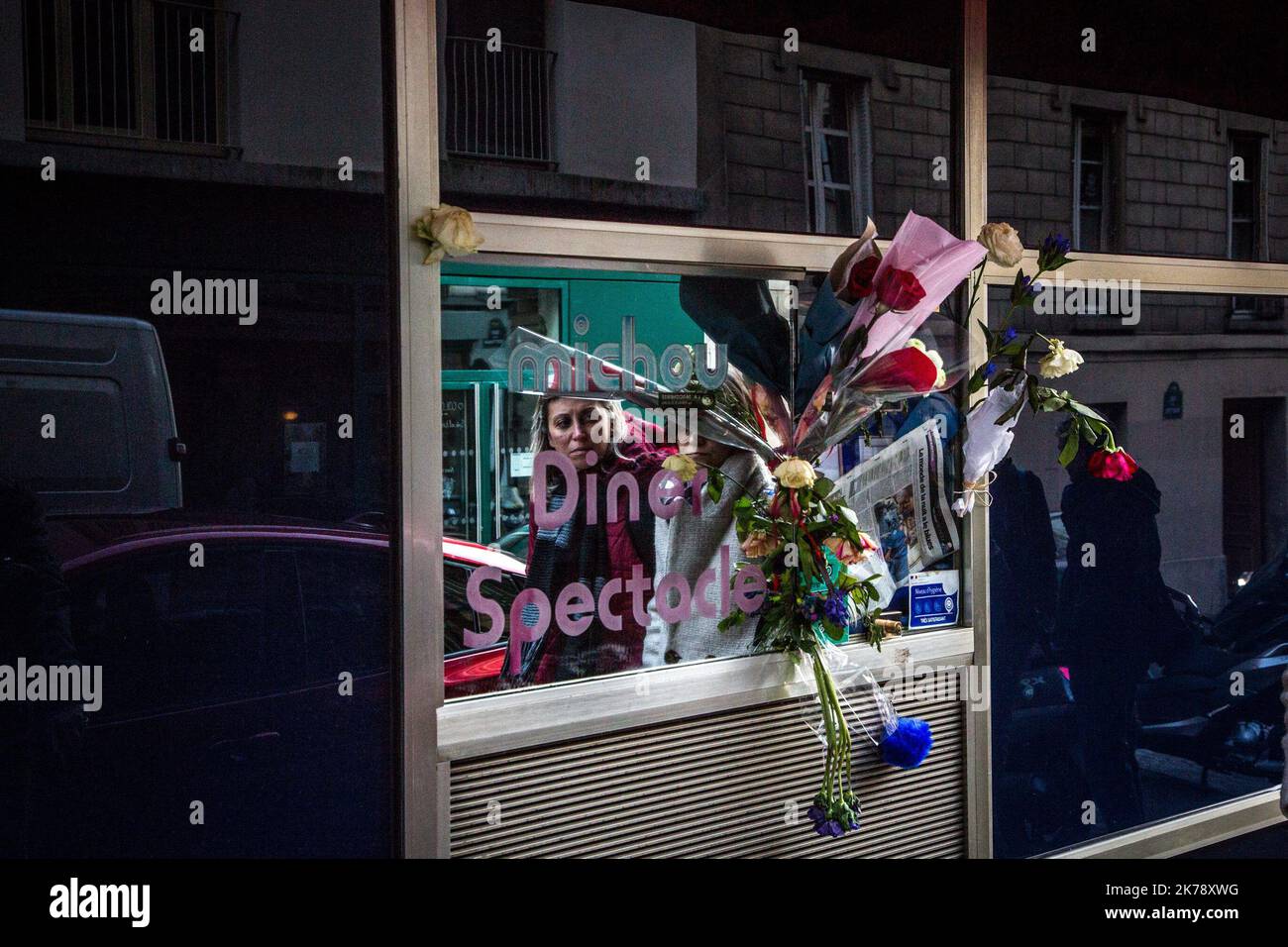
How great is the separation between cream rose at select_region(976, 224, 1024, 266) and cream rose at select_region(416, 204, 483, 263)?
1.67 metres

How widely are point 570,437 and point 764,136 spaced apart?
3.57 ft


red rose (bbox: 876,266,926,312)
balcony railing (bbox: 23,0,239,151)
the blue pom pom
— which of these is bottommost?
the blue pom pom

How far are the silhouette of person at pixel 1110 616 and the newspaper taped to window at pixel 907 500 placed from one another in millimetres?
615

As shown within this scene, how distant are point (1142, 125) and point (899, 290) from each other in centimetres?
170

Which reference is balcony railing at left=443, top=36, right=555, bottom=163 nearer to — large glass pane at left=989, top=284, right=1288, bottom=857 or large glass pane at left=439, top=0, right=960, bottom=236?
large glass pane at left=439, top=0, right=960, bottom=236

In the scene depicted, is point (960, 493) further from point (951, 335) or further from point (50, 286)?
point (50, 286)

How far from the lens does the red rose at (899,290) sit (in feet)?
11.2

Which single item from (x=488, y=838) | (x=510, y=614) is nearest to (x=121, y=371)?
(x=510, y=614)

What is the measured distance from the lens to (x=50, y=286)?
104 inches

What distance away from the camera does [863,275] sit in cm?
352

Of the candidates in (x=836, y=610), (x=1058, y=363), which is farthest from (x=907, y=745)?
(x=1058, y=363)

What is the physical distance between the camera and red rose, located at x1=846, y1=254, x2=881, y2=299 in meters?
3.50
